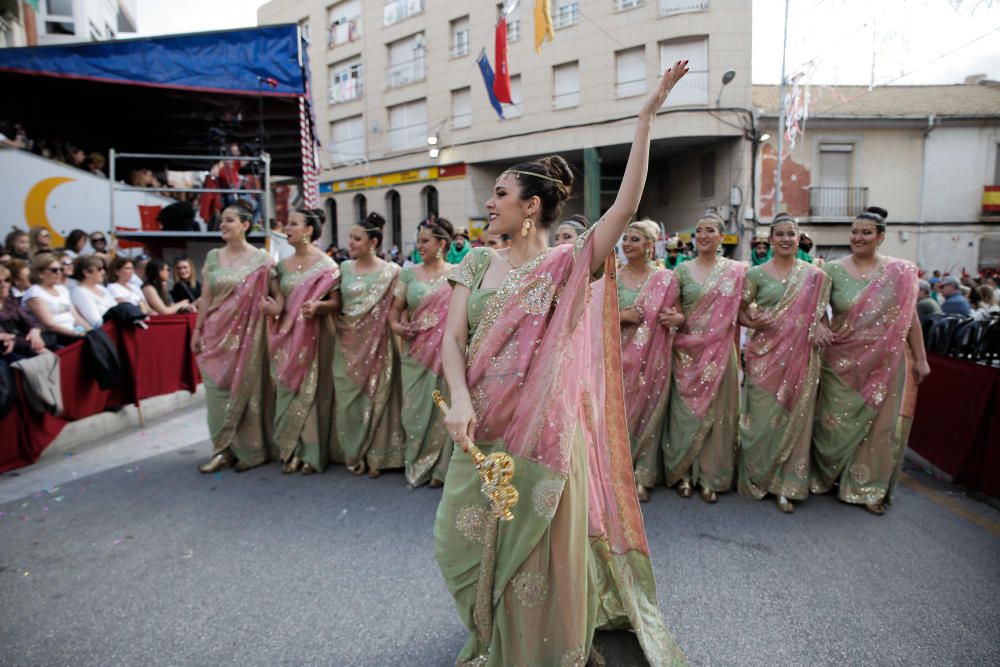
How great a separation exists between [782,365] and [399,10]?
2440cm

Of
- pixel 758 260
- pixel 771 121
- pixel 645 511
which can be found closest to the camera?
pixel 645 511

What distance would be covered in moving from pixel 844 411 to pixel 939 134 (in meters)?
21.0

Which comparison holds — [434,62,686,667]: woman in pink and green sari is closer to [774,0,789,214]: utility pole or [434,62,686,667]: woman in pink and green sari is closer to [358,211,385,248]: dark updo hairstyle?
[358,211,385,248]: dark updo hairstyle

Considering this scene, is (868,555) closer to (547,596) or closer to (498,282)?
(547,596)

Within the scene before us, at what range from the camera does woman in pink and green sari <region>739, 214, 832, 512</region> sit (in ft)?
13.3

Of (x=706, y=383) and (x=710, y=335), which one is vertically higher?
(x=710, y=335)

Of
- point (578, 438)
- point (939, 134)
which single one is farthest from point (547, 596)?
point (939, 134)

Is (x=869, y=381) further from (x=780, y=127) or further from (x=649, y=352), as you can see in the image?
(x=780, y=127)

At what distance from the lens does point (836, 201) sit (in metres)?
20.5

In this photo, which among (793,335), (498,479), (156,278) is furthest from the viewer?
(156,278)

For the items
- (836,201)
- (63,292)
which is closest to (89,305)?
(63,292)

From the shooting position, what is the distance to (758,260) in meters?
8.41

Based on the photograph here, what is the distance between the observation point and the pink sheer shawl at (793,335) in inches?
160

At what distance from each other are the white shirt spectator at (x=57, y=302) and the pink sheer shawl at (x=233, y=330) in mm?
1645
